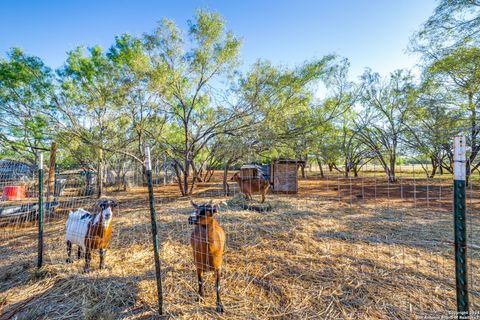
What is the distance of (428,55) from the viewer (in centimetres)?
724

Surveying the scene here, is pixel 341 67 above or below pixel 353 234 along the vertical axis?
above

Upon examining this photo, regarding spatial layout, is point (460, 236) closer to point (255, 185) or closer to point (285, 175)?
point (255, 185)

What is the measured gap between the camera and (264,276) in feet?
8.93

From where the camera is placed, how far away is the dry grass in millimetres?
2189

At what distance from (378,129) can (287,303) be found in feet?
52.5

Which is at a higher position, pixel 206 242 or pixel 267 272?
pixel 206 242

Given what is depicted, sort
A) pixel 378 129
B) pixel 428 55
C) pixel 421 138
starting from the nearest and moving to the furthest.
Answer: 1. pixel 428 55
2. pixel 421 138
3. pixel 378 129

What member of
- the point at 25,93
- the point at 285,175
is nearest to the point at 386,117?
the point at 285,175

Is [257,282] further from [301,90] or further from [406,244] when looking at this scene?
[301,90]

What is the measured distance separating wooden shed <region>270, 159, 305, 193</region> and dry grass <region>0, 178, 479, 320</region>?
16.3ft

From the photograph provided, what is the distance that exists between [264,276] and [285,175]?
733 centimetres

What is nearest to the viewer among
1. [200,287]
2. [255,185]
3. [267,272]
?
[200,287]

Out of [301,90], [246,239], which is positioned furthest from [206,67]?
[246,239]

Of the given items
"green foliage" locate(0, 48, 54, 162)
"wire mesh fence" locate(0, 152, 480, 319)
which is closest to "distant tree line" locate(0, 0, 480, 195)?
"green foliage" locate(0, 48, 54, 162)
